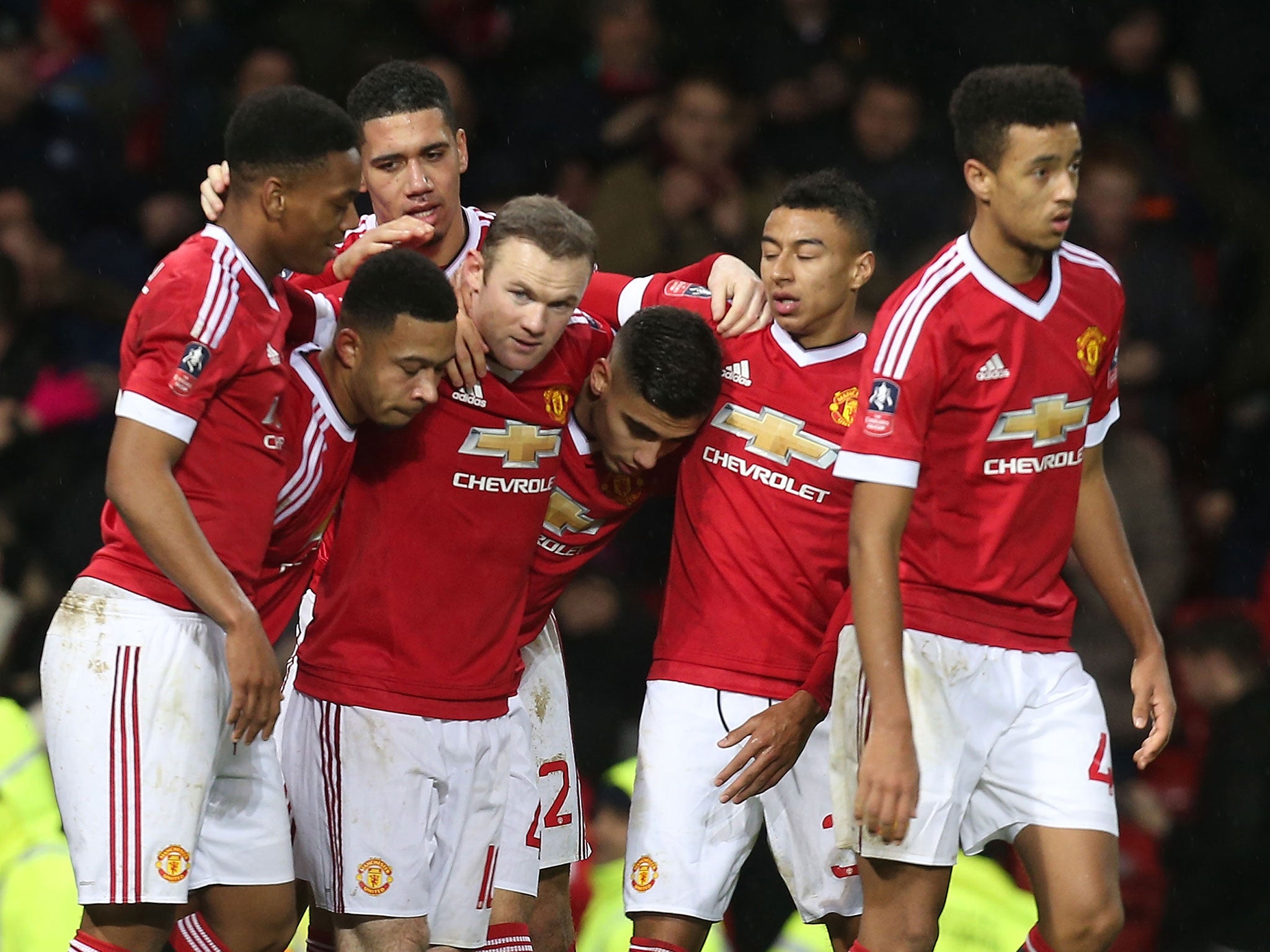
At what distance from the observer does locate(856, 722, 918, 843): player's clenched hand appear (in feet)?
11.1

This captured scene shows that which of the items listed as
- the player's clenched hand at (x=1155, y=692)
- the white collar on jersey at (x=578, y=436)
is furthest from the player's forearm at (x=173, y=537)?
the player's clenched hand at (x=1155, y=692)

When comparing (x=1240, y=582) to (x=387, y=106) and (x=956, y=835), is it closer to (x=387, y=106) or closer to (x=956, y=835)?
(x=956, y=835)

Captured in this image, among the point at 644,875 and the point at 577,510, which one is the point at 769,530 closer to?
the point at 577,510

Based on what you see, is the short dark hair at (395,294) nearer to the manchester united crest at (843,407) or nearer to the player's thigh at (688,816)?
the manchester united crest at (843,407)

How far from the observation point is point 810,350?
13.6ft

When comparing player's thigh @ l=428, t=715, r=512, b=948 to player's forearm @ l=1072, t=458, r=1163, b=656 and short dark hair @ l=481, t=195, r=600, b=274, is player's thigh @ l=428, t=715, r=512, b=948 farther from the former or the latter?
player's forearm @ l=1072, t=458, r=1163, b=656

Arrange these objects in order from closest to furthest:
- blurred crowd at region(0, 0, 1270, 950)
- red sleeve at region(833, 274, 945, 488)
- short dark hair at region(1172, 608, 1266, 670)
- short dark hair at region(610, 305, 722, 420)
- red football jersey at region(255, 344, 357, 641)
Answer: red sleeve at region(833, 274, 945, 488) → red football jersey at region(255, 344, 357, 641) → short dark hair at region(610, 305, 722, 420) → short dark hair at region(1172, 608, 1266, 670) → blurred crowd at region(0, 0, 1270, 950)

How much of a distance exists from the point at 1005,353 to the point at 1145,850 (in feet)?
8.72

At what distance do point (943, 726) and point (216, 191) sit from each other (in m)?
1.90

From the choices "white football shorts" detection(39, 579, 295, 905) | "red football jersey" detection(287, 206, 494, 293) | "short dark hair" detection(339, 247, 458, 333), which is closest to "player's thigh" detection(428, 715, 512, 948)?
"white football shorts" detection(39, 579, 295, 905)

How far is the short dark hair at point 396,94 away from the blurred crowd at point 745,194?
2.06 metres

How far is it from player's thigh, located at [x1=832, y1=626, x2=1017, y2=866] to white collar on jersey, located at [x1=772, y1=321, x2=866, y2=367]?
788 millimetres

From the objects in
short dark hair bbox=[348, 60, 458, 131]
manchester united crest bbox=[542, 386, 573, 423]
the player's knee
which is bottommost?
the player's knee

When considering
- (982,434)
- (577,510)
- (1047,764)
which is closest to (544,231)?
(577,510)
